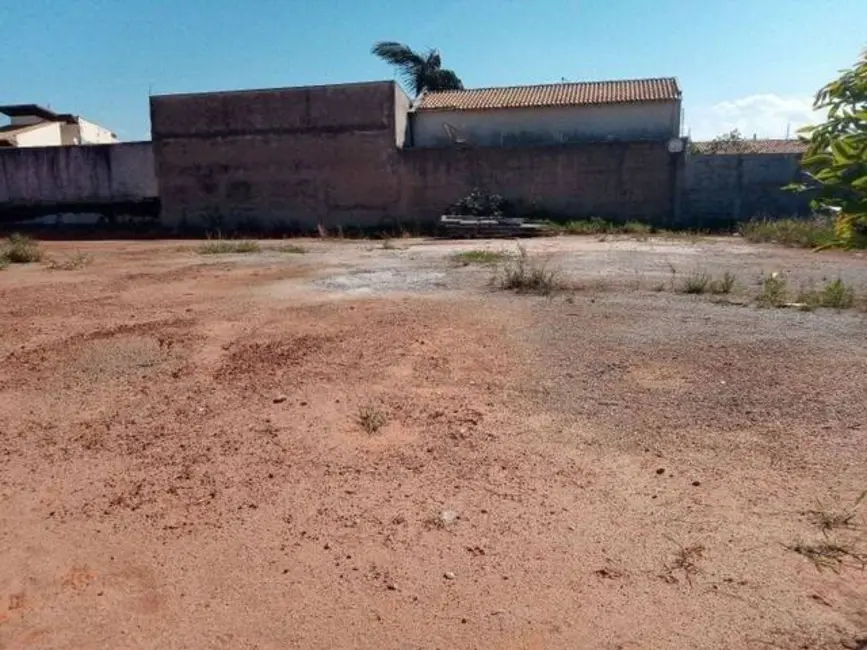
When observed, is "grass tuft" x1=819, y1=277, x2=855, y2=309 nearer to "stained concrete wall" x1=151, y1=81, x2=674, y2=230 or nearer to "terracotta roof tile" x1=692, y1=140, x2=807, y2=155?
"stained concrete wall" x1=151, y1=81, x2=674, y2=230

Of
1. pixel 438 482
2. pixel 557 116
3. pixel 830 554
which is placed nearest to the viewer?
pixel 830 554

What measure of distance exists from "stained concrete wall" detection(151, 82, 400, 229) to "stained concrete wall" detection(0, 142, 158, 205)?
0.84m

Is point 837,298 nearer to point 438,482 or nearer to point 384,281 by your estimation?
point 384,281

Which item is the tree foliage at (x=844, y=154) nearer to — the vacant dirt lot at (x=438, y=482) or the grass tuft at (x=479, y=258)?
the vacant dirt lot at (x=438, y=482)

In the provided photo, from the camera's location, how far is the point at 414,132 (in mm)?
25219

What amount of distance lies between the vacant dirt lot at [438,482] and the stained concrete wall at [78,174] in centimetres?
1757

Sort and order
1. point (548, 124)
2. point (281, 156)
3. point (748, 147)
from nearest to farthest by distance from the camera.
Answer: point (281, 156) < point (548, 124) < point (748, 147)

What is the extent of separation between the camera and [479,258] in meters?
12.1

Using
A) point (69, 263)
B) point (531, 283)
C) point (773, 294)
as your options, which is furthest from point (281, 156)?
point (773, 294)

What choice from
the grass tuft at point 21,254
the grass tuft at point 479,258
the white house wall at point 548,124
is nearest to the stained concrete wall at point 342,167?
the white house wall at point 548,124

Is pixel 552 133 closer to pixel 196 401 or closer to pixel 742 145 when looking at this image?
pixel 742 145

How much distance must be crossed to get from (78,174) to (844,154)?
25.0 metres

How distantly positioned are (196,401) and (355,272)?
6.37 m

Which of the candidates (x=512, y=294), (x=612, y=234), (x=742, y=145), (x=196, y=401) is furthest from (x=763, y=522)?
(x=742, y=145)
